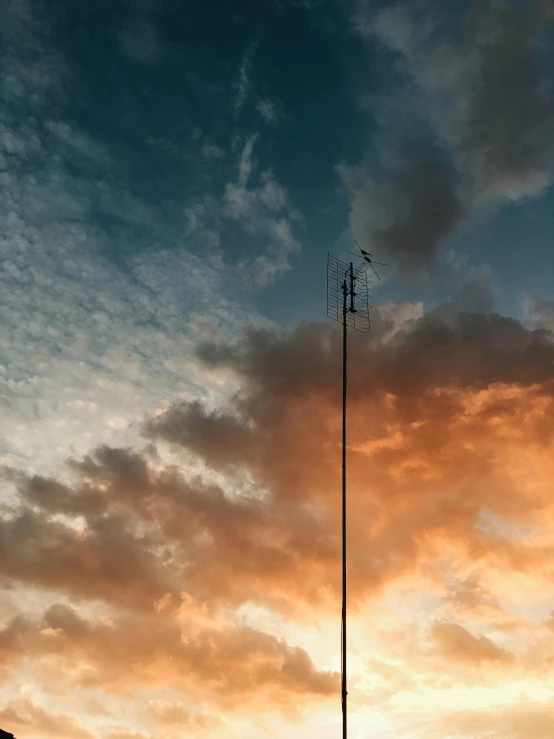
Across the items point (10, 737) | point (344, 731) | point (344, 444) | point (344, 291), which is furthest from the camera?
point (10, 737)

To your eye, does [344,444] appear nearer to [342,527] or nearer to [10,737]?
[342,527]

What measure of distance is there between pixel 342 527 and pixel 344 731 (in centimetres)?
698

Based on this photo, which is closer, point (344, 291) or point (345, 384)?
point (345, 384)

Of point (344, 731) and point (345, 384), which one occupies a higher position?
point (345, 384)

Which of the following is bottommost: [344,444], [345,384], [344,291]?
[344,444]

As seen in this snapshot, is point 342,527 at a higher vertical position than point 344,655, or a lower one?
higher

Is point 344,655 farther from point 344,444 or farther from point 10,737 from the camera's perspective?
point 10,737

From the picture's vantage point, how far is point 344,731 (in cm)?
2255

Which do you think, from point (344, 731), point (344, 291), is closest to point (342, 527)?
point (344, 731)

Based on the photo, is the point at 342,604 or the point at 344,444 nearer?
the point at 342,604

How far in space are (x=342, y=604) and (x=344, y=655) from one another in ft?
5.98

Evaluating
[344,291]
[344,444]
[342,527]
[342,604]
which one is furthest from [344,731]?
[344,291]

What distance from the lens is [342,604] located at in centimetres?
2464

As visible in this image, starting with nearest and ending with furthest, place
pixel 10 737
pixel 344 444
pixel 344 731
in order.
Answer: pixel 344 731 < pixel 344 444 < pixel 10 737
